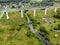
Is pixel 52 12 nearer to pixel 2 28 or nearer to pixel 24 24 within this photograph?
pixel 24 24

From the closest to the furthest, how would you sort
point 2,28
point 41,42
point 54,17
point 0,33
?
1. point 41,42
2. point 0,33
3. point 2,28
4. point 54,17

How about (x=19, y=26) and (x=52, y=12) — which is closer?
(x=19, y=26)

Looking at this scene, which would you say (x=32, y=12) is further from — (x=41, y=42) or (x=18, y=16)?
(x=41, y=42)

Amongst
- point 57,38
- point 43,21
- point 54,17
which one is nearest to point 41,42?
point 57,38

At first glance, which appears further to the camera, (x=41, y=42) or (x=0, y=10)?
(x=0, y=10)

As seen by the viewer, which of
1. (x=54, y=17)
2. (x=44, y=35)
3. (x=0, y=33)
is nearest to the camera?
(x=44, y=35)

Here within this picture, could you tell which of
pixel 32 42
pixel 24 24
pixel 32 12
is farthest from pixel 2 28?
pixel 32 12

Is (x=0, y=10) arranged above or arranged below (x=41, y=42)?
above

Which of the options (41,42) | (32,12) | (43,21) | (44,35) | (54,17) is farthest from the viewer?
(32,12)

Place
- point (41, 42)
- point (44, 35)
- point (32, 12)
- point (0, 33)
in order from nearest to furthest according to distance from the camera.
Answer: point (41, 42)
point (44, 35)
point (0, 33)
point (32, 12)
